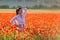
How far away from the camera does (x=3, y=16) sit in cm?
108

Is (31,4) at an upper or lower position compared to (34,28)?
upper

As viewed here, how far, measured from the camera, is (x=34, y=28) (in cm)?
109

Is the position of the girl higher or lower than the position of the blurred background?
lower

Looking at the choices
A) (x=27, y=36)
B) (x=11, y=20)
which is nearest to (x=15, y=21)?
(x=11, y=20)

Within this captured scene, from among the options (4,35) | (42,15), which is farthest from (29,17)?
(4,35)

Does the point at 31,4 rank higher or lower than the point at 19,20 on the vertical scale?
higher

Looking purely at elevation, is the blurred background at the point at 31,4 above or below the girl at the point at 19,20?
above

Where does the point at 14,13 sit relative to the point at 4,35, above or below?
above

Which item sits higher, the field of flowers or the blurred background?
the blurred background

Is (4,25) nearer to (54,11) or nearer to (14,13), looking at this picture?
(14,13)

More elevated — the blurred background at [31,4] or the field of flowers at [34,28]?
the blurred background at [31,4]

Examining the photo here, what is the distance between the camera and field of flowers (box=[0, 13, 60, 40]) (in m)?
1.06

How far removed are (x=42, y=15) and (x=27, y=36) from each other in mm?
179

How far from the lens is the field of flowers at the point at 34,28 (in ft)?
3.49
